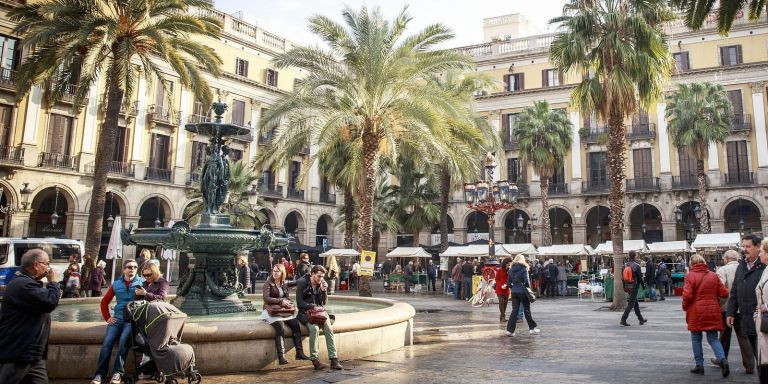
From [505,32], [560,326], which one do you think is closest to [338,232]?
[505,32]

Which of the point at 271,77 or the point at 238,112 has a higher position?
the point at 271,77

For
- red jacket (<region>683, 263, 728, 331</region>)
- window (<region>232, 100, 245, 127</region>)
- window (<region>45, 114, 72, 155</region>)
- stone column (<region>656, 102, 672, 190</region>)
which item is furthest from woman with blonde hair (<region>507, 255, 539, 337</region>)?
stone column (<region>656, 102, 672, 190</region>)

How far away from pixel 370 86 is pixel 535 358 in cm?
1070

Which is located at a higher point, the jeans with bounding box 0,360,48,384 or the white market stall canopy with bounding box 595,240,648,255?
the white market stall canopy with bounding box 595,240,648,255

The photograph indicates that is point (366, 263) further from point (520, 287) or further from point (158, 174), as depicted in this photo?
point (158, 174)

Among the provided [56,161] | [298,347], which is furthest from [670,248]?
[56,161]

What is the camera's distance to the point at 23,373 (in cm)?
384

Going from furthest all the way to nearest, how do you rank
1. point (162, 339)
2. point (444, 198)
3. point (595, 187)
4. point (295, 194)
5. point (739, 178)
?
1. point (295, 194)
2. point (595, 187)
3. point (739, 178)
4. point (444, 198)
5. point (162, 339)

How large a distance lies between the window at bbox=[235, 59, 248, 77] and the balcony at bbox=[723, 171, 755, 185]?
1232 inches

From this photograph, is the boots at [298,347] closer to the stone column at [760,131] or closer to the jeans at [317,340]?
the jeans at [317,340]

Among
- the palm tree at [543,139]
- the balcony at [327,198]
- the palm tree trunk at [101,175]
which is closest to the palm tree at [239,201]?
the palm tree trunk at [101,175]

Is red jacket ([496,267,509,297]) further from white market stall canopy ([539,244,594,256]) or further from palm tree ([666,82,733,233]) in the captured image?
palm tree ([666,82,733,233])

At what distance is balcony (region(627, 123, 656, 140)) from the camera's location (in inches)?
1458

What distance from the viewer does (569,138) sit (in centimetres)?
3512
